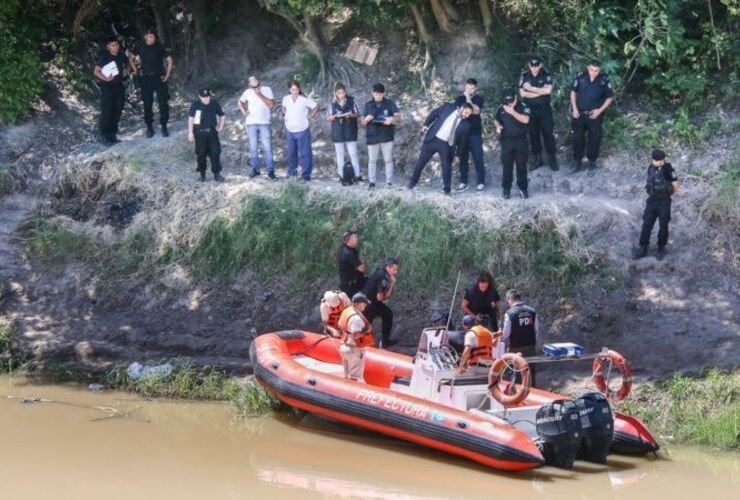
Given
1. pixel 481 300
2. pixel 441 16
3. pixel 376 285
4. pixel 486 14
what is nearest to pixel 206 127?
pixel 441 16

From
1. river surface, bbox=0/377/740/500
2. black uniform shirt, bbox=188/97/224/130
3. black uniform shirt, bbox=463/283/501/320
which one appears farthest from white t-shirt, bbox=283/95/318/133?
river surface, bbox=0/377/740/500

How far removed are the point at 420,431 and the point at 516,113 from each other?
520cm

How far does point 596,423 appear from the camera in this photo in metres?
13.3

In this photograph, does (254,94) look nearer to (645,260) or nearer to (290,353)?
(290,353)

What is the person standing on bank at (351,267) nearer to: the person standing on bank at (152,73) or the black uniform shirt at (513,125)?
the black uniform shirt at (513,125)

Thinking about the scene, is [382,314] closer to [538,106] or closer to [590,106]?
[538,106]

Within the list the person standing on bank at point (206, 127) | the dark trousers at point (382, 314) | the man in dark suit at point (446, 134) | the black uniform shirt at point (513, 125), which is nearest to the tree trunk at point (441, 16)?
the man in dark suit at point (446, 134)

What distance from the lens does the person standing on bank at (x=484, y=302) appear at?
15.4m

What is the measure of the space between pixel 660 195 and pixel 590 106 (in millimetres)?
2052

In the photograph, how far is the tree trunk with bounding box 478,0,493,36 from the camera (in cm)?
1920

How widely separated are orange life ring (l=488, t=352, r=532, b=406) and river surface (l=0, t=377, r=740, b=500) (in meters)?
0.73

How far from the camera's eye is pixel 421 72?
64.6ft

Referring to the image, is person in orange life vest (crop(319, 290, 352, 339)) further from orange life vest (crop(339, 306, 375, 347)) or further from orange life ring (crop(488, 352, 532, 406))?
orange life ring (crop(488, 352, 532, 406))

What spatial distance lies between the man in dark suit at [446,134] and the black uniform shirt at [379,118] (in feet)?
1.71
